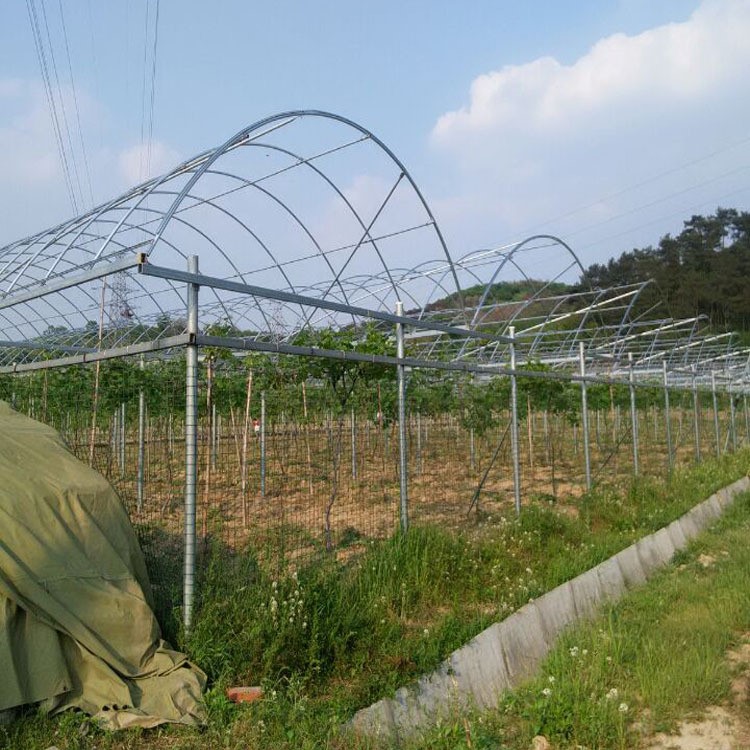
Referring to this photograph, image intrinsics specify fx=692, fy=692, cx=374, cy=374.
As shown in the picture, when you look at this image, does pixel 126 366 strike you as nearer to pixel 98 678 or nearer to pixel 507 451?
pixel 98 678

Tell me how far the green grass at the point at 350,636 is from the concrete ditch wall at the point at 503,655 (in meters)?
0.10

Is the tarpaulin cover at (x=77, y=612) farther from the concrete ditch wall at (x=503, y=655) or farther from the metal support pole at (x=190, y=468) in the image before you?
the concrete ditch wall at (x=503, y=655)

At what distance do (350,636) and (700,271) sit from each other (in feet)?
170

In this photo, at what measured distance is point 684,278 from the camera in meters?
47.7

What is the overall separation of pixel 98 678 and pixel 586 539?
5.38 m

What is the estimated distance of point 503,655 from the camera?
15.6 ft

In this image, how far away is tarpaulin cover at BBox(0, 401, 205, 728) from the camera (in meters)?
3.31

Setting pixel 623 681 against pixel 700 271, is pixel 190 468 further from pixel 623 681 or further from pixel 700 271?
pixel 700 271

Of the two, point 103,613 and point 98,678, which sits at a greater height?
point 103,613

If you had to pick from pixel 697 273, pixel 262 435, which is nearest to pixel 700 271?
pixel 697 273

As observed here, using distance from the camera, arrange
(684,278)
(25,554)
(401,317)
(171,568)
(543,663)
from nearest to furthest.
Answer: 1. (25,554)
2. (543,663)
3. (171,568)
4. (401,317)
5. (684,278)

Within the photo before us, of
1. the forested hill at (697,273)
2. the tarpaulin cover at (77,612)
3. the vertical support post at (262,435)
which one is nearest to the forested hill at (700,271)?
the forested hill at (697,273)

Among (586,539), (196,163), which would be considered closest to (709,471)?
(586,539)

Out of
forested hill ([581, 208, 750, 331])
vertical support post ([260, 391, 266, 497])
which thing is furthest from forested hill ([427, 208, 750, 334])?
vertical support post ([260, 391, 266, 497])
